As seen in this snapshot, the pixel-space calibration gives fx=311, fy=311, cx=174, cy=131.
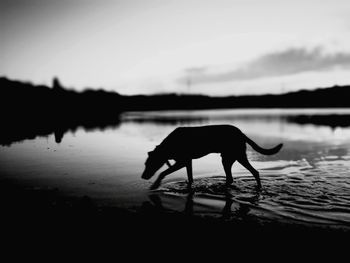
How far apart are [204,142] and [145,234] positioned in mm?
4185

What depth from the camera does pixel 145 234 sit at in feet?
17.7

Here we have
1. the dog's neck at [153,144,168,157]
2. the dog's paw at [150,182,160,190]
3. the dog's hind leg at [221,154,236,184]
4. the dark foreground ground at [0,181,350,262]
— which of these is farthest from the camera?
the dog's neck at [153,144,168,157]

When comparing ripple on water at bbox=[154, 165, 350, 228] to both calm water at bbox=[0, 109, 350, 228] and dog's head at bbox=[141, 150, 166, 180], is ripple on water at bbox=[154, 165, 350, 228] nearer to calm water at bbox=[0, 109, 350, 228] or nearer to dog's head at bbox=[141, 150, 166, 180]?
calm water at bbox=[0, 109, 350, 228]

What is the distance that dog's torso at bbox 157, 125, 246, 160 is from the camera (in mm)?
9031

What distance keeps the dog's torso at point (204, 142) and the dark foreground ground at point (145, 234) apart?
2.60 m

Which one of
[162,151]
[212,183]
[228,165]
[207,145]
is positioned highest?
[207,145]

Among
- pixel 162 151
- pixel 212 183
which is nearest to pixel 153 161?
pixel 162 151

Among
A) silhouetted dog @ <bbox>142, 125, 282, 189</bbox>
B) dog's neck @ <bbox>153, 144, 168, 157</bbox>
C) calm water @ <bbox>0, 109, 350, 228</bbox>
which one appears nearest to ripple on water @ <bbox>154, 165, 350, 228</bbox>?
calm water @ <bbox>0, 109, 350, 228</bbox>

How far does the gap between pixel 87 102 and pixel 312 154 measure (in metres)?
88.9

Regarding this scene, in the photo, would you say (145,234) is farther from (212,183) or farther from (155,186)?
(212,183)

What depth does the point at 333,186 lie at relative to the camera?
28.8 ft

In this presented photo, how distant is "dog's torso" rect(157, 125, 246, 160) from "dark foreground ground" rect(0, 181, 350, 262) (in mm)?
2596

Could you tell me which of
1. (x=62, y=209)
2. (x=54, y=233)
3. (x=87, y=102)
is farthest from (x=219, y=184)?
(x=87, y=102)

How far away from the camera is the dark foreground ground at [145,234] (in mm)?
4781
